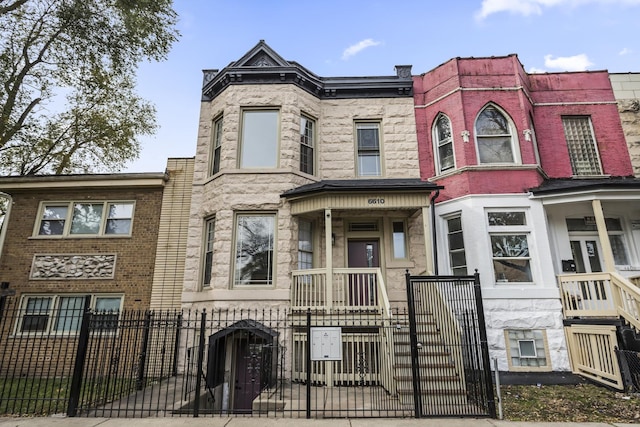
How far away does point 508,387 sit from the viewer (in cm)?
787

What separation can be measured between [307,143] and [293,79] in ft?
6.97

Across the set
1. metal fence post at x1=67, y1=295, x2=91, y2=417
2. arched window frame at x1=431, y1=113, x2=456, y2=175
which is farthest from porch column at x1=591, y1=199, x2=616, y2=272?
metal fence post at x1=67, y1=295, x2=91, y2=417

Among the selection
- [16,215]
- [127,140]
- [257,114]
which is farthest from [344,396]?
[127,140]

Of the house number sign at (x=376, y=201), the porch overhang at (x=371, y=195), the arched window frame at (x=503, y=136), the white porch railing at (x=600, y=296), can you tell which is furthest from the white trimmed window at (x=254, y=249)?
the white porch railing at (x=600, y=296)

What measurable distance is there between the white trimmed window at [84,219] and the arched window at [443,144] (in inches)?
413

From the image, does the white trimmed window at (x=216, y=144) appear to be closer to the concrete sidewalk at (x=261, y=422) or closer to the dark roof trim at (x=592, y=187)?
the concrete sidewalk at (x=261, y=422)

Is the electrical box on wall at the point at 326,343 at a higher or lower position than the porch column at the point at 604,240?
lower

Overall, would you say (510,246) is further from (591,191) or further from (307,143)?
(307,143)

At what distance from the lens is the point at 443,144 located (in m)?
10.9

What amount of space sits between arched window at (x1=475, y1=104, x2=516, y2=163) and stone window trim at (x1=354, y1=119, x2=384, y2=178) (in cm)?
305

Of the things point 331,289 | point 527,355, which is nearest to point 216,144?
point 331,289

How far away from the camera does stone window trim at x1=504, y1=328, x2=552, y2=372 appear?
8401 millimetres

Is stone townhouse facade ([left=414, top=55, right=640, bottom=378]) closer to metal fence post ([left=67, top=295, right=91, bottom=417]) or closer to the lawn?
the lawn

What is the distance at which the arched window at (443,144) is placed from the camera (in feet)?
35.1
